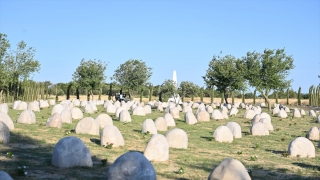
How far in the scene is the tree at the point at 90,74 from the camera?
6556 cm

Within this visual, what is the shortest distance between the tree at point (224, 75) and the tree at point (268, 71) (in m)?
6.18

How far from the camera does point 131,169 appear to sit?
834cm

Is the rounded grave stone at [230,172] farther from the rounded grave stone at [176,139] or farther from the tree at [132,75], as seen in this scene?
the tree at [132,75]

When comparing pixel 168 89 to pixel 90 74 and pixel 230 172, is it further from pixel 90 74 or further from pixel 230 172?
pixel 230 172

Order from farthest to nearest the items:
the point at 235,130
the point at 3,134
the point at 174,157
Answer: the point at 235,130, the point at 3,134, the point at 174,157

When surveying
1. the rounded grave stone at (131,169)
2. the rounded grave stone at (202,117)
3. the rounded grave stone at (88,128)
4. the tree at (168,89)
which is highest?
the tree at (168,89)

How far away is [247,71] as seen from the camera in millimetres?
46125

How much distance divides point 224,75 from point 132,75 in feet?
72.4

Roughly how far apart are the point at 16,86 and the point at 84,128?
3885cm

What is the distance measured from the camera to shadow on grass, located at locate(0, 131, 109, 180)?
31.4 ft

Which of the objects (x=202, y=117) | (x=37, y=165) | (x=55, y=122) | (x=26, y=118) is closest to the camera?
(x=37, y=165)

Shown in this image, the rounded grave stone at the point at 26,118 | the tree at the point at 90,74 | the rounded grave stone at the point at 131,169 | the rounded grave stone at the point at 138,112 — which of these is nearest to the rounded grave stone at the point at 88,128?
the rounded grave stone at the point at 26,118

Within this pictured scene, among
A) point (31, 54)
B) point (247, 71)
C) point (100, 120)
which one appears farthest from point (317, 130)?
point (31, 54)

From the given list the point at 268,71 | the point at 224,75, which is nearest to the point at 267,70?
the point at 268,71
